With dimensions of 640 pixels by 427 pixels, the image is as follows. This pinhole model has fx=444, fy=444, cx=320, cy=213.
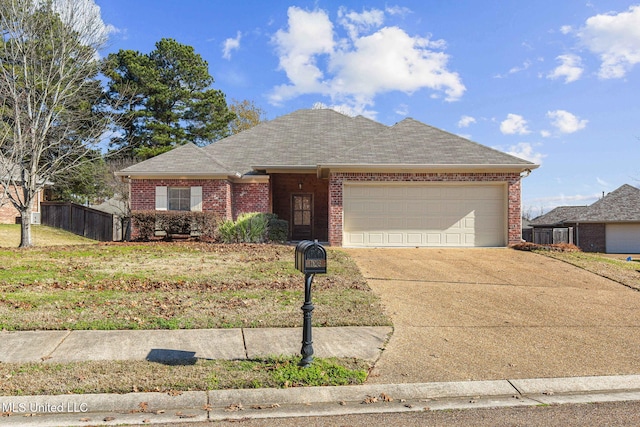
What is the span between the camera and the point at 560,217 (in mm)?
38156

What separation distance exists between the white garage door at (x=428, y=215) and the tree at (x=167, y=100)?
22557mm

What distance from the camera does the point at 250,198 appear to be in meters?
18.2

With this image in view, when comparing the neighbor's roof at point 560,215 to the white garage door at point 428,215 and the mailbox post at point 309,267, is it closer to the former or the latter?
the white garage door at point 428,215

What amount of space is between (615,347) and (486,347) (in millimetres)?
1696

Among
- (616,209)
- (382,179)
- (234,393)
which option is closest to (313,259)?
(234,393)

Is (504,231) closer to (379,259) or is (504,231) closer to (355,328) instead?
(379,259)

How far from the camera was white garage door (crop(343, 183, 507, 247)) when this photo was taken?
1527 centimetres

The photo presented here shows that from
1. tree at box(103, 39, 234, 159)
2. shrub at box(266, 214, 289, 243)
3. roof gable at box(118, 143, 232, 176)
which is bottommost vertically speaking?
shrub at box(266, 214, 289, 243)

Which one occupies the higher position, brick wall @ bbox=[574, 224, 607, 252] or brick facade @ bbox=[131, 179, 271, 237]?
brick facade @ bbox=[131, 179, 271, 237]

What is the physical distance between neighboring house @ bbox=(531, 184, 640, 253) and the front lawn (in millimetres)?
27185

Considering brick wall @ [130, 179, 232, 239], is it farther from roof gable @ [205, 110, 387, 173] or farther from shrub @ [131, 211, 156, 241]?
roof gable @ [205, 110, 387, 173]

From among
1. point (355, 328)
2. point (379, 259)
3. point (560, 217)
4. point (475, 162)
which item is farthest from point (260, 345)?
point (560, 217)

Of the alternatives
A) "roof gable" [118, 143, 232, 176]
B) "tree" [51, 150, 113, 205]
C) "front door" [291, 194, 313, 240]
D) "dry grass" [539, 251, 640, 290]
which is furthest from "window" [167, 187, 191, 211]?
"dry grass" [539, 251, 640, 290]

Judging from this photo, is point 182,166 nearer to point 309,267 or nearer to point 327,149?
point 327,149
